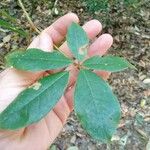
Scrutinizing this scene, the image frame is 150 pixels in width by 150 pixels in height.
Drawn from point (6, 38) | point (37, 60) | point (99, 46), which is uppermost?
point (37, 60)

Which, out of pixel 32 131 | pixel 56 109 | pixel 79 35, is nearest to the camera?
pixel 79 35

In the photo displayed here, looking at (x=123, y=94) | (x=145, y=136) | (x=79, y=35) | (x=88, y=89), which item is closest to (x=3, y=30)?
(x=123, y=94)

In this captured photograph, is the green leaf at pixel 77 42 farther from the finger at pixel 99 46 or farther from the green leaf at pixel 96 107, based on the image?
the finger at pixel 99 46

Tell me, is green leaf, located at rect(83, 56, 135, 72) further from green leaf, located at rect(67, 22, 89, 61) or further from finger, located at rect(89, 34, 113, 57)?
finger, located at rect(89, 34, 113, 57)

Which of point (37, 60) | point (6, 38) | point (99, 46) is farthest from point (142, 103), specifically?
point (37, 60)

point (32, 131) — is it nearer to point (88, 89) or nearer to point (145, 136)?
point (88, 89)

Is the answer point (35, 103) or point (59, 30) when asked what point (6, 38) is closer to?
point (59, 30)

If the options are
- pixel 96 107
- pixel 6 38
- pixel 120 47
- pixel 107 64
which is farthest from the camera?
pixel 6 38
